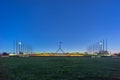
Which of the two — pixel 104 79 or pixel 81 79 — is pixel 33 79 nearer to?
pixel 81 79

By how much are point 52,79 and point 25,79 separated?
311 centimetres

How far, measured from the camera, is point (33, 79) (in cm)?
3469


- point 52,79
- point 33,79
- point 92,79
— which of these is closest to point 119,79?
point 92,79

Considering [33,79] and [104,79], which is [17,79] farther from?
[104,79]

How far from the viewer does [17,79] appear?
34719 mm

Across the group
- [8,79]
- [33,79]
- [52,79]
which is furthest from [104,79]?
[8,79]

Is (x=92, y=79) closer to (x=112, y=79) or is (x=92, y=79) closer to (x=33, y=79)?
(x=112, y=79)

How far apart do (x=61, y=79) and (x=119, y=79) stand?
6916 millimetres

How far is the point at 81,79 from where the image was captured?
3522 cm

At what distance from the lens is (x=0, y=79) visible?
34.8 m

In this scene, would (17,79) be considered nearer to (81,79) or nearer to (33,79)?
(33,79)

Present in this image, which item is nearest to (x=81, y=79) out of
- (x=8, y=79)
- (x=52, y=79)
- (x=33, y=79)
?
(x=52, y=79)

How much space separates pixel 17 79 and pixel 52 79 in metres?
4.00

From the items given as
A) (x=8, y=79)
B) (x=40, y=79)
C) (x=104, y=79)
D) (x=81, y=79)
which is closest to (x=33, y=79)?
(x=40, y=79)
